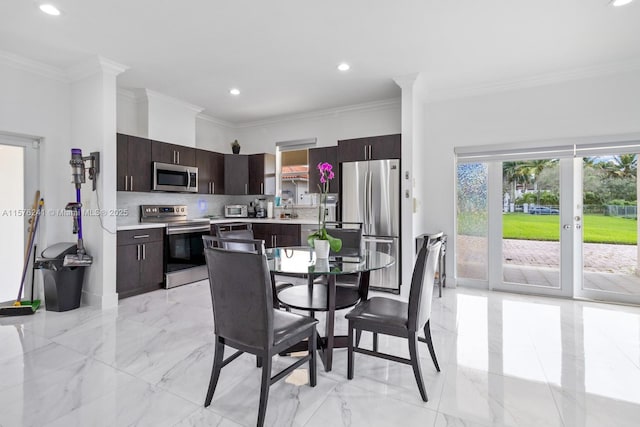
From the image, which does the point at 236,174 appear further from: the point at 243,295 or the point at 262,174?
the point at 243,295

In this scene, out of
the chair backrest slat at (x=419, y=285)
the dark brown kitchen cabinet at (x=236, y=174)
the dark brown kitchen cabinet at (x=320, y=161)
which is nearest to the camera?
the chair backrest slat at (x=419, y=285)

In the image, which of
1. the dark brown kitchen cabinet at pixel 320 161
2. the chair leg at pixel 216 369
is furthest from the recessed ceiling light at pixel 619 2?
the chair leg at pixel 216 369

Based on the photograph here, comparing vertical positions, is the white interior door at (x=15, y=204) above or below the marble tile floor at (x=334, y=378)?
above

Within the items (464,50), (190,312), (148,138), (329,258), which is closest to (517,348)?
(329,258)

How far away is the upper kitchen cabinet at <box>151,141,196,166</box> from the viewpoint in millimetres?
4441

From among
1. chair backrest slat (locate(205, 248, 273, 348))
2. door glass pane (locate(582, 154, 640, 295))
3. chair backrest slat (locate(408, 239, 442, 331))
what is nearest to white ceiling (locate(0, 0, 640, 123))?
door glass pane (locate(582, 154, 640, 295))

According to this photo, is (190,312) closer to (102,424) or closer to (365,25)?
(102,424)

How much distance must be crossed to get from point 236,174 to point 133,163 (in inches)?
71.2

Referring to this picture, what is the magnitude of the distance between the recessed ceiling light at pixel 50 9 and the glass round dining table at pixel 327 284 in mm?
2642

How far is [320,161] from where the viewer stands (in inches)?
202

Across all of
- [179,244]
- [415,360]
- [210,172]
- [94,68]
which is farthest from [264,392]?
[210,172]

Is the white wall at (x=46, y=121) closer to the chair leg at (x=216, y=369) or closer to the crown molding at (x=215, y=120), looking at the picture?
the crown molding at (x=215, y=120)

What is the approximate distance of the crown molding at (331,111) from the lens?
4.92 metres

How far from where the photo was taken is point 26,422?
1.74m
